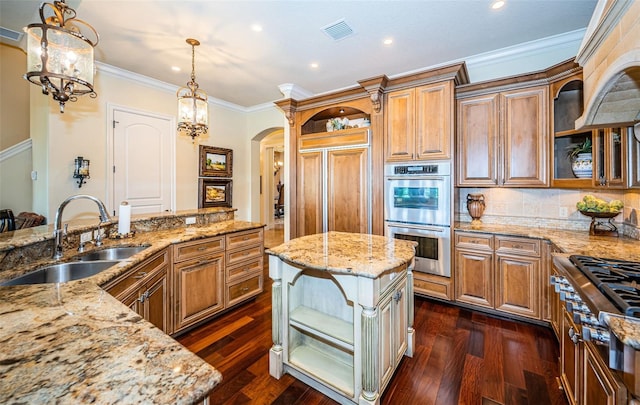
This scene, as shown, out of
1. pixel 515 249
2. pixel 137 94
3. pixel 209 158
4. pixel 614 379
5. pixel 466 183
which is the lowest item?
pixel 614 379

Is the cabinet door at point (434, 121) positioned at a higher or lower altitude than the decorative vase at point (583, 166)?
higher

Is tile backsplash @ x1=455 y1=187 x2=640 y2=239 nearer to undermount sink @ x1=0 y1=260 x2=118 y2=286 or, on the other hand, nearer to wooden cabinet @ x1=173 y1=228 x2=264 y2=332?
wooden cabinet @ x1=173 y1=228 x2=264 y2=332

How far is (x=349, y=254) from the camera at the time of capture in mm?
1782

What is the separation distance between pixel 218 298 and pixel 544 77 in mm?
4014

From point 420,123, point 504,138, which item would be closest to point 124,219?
point 420,123

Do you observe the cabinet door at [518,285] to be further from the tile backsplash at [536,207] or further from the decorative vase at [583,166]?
the decorative vase at [583,166]

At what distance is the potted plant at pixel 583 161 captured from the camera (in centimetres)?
251

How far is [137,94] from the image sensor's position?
404 centimetres

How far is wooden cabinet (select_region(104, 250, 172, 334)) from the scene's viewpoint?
162 cm

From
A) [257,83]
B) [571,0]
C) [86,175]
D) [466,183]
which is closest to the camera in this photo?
[571,0]

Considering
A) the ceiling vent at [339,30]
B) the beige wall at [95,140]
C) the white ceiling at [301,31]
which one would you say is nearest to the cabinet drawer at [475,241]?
the white ceiling at [301,31]

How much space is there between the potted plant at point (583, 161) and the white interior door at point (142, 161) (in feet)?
17.6

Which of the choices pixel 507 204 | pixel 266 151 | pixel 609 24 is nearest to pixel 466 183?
pixel 507 204

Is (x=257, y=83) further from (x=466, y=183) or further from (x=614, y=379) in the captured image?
(x=614, y=379)
